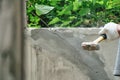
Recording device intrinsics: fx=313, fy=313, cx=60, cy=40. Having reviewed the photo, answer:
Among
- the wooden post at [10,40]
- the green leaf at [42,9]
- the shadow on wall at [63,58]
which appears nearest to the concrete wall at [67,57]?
the shadow on wall at [63,58]

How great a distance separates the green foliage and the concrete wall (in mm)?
357

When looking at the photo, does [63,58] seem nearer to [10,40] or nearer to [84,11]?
[84,11]

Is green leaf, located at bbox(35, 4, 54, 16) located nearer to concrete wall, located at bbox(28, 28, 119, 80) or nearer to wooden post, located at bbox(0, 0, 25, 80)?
concrete wall, located at bbox(28, 28, 119, 80)

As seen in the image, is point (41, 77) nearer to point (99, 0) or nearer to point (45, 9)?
point (45, 9)

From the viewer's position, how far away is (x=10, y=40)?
0.35 m

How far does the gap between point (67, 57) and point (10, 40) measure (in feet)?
6.53

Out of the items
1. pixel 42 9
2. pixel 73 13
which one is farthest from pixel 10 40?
pixel 73 13

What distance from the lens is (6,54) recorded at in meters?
0.35

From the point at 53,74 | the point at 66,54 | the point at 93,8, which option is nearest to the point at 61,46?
the point at 66,54

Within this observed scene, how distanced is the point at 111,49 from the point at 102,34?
0.95 meters

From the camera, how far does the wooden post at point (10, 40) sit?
345mm

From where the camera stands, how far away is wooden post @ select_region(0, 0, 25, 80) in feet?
1.13

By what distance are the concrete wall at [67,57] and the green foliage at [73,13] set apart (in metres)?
0.36

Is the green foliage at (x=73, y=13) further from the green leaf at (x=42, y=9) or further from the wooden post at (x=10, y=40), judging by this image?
the wooden post at (x=10, y=40)
